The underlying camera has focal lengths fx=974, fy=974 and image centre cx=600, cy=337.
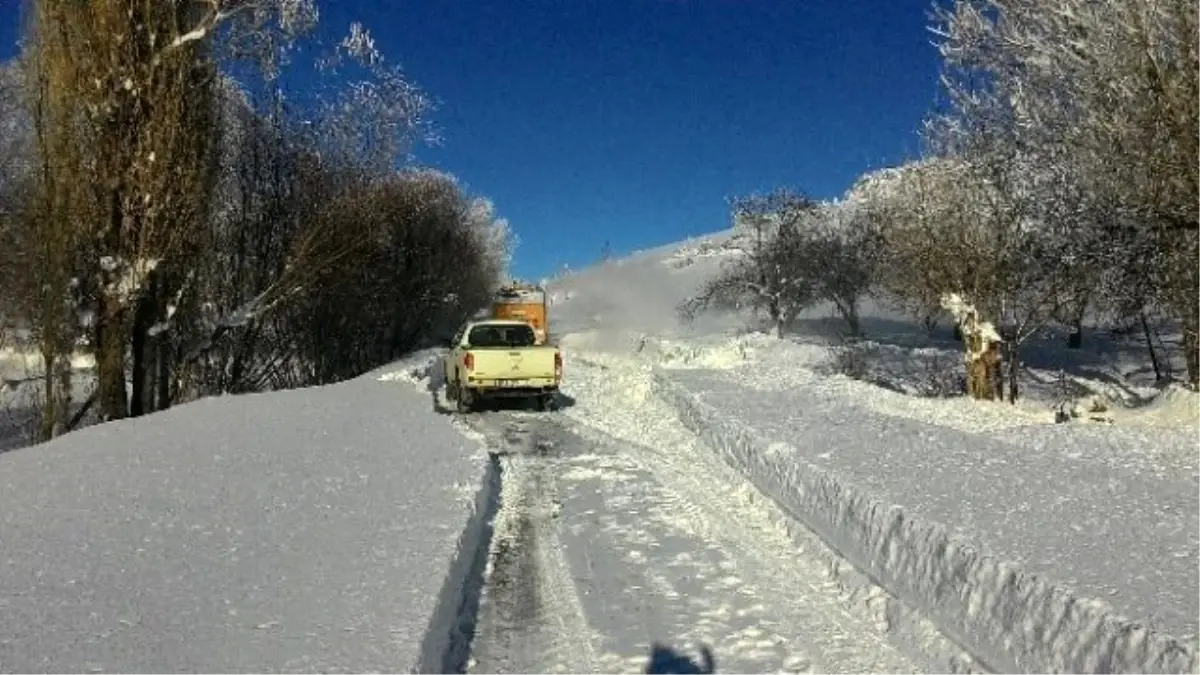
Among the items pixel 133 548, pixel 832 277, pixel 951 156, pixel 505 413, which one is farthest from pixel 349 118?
pixel 832 277

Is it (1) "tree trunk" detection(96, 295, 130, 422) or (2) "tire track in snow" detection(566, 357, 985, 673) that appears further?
(1) "tree trunk" detection(96, 295, 130, 422)

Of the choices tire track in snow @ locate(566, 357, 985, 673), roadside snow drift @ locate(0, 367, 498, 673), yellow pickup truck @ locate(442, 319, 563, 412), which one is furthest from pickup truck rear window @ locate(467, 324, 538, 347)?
roadside snow drift @ locate(0, 367, 498, 673)

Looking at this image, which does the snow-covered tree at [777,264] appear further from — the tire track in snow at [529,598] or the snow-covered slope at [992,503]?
the tire track in snow at [529,598]

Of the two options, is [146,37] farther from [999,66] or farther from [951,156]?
[951,156]

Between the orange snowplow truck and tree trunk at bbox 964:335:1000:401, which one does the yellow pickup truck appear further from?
the orange snowplow truck

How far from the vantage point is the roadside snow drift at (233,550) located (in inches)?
199

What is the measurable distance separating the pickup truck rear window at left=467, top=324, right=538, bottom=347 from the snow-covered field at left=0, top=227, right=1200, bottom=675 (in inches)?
237

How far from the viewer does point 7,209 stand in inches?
936

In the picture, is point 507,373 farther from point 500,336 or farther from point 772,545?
point 772,545

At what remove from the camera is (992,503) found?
25.3ft

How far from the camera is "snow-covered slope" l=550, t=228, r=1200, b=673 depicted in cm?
504

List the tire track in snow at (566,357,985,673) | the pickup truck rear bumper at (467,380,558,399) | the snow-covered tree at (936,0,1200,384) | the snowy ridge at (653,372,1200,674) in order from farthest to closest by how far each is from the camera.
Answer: the pickup truck rear bumper at (467,380,558,399)
the snow-covered tree at (936,0,1200,384)
the tire track in snow at (566,357,985,673)
the snowy ridge at (653,372,1200,674)

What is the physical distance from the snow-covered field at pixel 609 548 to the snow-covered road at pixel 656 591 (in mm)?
29

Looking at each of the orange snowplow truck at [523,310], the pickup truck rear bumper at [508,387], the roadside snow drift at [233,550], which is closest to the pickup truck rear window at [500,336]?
the pickup truck rear bumper at [508,387]
